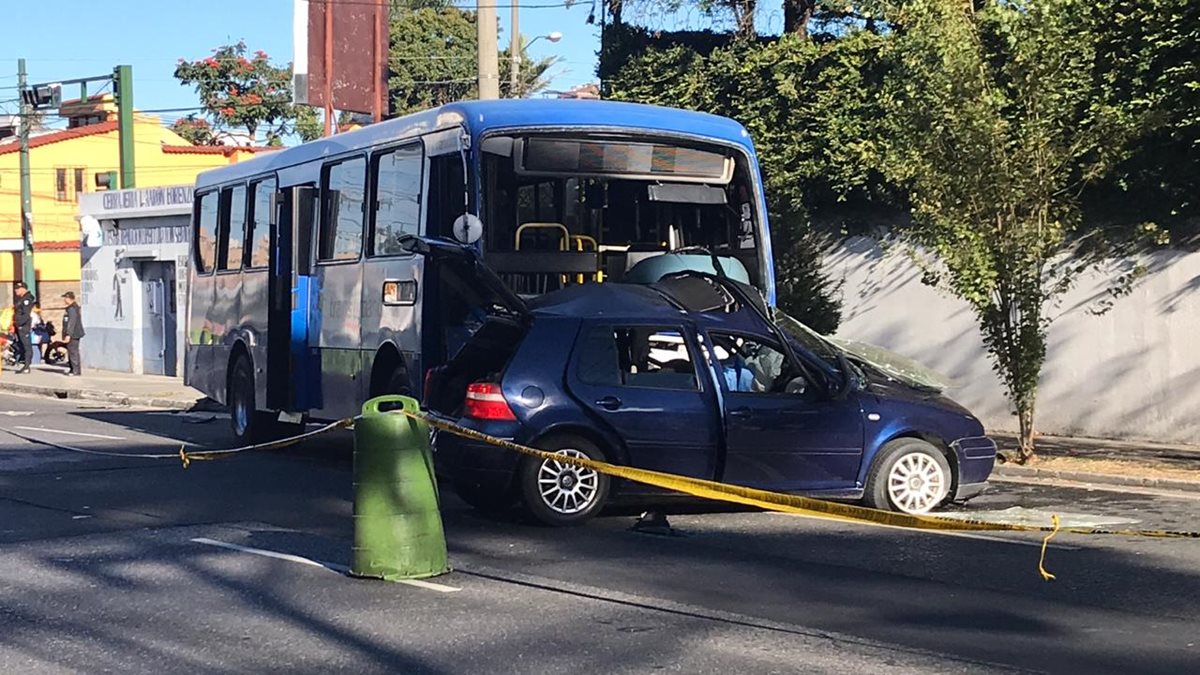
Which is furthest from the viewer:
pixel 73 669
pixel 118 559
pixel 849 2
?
pixel 849 2

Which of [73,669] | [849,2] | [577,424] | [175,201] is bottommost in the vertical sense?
[73,669]

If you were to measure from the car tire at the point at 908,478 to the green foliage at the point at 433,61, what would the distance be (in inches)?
1806

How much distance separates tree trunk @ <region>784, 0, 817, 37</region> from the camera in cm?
2334

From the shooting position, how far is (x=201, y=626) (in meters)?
7.63

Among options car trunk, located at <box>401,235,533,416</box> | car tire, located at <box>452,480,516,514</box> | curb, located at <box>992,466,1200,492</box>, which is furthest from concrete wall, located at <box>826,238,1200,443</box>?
car tire, located at <box>452,480,516,514</box>

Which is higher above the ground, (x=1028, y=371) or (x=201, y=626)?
(x=1028, y=371)

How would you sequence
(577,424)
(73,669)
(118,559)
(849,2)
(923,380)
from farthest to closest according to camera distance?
(849,2) < (923,380) < (577,424) < (118,559) < (73,669)

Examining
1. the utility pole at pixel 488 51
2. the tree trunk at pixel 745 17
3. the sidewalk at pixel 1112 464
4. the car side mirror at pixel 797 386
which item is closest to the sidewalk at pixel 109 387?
the utility pole at pixel 488 51

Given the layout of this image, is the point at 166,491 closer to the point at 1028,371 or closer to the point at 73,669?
the point at 73,669

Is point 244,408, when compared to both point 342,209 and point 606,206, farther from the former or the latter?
point 606,206

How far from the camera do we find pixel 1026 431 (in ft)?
52.9

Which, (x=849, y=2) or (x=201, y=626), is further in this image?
(x=849, y=2)

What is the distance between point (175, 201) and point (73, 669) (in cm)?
2608

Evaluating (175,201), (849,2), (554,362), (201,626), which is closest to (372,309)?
(554,362)
